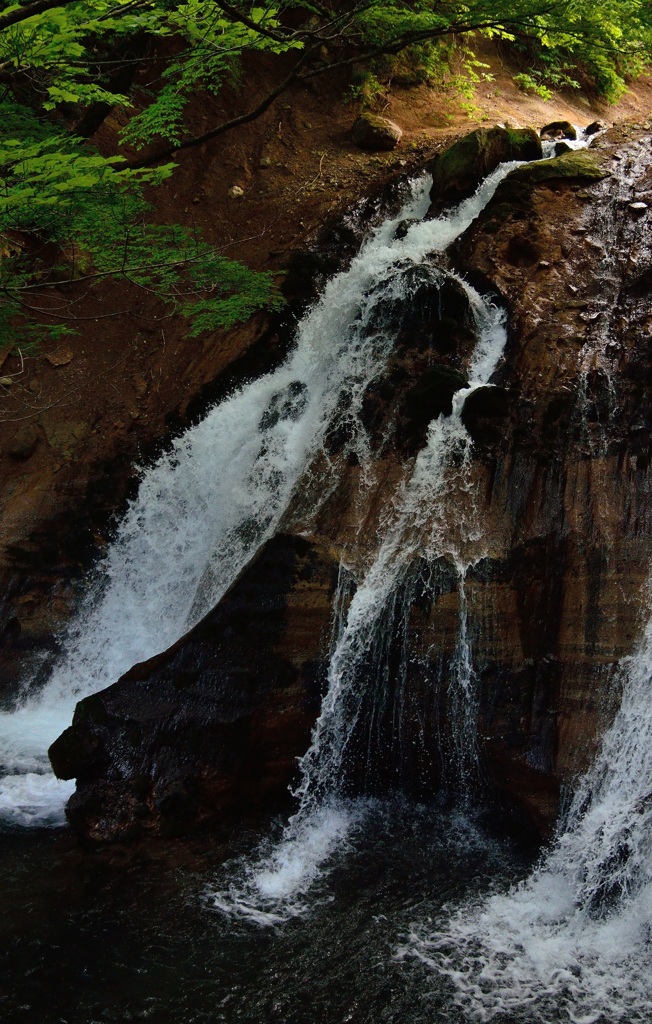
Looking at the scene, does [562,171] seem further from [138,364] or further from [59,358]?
[59,358]

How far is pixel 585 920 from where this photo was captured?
17.1 ft

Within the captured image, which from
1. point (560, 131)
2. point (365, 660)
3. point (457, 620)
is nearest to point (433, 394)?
point (457, 620)

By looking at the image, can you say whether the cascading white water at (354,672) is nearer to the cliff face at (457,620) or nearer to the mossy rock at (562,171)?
the cliff face at (457,620)

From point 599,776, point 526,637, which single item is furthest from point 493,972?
point 526,637

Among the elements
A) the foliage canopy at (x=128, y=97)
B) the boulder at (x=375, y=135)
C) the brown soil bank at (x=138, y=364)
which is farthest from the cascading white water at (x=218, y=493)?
the boulder at (x=375, y=135)

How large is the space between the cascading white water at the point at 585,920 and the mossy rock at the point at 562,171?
5.93 m

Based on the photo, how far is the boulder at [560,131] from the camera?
1179 cm

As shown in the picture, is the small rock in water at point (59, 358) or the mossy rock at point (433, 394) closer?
the mossy rock at point (433, 394)

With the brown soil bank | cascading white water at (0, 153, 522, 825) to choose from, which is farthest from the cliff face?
the brown soil bank

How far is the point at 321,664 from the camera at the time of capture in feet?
22.5

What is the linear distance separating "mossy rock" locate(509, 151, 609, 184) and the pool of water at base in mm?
7226

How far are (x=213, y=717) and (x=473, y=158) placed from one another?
8004mm

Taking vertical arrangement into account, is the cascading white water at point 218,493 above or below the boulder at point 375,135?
below

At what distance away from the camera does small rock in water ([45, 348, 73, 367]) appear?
10.5 metres
